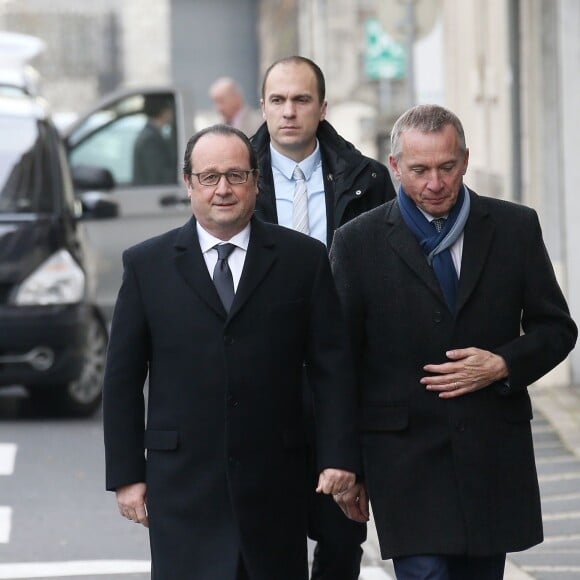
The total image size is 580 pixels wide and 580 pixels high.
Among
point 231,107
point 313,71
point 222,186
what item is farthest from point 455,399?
point 231,107

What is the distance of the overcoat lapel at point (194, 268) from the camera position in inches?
218

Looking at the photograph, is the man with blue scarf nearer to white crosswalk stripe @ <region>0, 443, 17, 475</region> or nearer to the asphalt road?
the asphalt road

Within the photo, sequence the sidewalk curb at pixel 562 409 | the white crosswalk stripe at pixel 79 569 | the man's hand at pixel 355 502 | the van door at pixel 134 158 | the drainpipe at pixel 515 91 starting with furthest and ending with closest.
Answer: the drainpipe at pixel 515 91
the van door at pixel 134 158
the sidewalk curb at pixel 562 409
the white crosswalk stripe at pixel 79 569
the man's hand at pixel 355 502

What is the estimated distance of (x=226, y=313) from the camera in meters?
5.52

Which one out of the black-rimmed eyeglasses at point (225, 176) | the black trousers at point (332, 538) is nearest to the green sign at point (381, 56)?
the black trousers at point (332, 538)

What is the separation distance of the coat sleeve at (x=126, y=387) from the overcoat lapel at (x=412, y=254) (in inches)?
29.4

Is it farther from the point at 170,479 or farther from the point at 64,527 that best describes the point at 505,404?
the point at 64,527

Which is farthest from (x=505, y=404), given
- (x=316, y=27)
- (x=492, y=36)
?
(x=316, y=27)

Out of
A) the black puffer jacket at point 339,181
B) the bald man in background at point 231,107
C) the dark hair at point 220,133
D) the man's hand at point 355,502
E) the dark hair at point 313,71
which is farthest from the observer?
the bald man in background at point 231,107

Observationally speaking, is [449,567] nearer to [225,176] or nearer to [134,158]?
[225,176]

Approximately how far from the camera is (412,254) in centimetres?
567

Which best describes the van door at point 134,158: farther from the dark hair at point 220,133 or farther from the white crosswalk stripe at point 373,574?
the dark hair at point 220,133

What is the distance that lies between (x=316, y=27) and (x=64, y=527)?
29.7 meters

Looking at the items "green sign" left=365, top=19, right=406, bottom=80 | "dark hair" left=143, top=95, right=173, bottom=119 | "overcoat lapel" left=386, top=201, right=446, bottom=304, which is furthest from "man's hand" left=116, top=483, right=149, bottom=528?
"green sign" left=365, top=19, right=406, bottom=80
